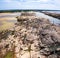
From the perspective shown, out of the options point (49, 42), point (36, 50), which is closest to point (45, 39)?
point (49, 42)

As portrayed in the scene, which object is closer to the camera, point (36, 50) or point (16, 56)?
point (16, 56)

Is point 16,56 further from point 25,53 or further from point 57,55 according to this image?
point 57,55

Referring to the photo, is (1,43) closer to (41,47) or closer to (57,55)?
(41,47)

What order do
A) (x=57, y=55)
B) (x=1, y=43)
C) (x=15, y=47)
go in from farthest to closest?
1. (x=1, y=43)
2. (x=15, y=47)
3. (x=57, y=55)

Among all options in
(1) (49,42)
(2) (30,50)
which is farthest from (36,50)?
(1) (49,42)

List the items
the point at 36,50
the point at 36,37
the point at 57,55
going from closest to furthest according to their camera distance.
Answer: the point at 57,55 < the point at 36,50 < the point at 36,37

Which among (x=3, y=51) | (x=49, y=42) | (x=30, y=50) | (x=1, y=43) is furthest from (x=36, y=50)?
(x=1, y=43)

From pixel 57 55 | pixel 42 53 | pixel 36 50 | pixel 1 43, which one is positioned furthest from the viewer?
pixel 1 43

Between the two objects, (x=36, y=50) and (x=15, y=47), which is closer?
(x=36, y=50)

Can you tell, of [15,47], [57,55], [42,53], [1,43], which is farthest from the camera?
[1,43]
